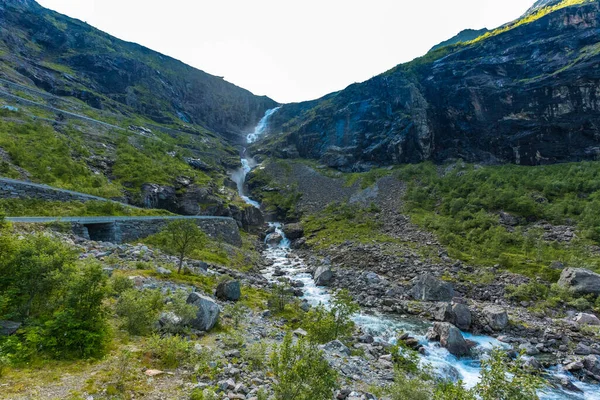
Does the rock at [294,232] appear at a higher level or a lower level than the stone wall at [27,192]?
lower

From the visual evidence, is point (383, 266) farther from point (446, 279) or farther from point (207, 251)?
point (207, 251)

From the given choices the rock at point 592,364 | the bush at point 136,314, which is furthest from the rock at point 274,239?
the rock at point 592,364

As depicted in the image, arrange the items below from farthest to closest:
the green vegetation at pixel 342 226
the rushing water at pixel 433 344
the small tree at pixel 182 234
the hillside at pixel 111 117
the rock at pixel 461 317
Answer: the green vegetation at pixel 342 226 → the hillside at pixel 111 117 → the small tree at pixel 182 234 → the rock at pixel 461 317 → the rushing water at pixel 433 344

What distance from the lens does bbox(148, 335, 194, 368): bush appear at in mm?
10398

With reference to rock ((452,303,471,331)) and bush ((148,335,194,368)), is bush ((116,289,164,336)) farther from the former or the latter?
rock ((452,303,471,331))

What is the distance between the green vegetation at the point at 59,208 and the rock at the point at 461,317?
41.6 metres

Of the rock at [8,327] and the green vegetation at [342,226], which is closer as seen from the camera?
the rock at [8,327]

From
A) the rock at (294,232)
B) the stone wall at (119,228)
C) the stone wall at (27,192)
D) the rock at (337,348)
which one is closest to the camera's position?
the rock at (337,348)

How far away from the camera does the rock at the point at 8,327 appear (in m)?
9.11

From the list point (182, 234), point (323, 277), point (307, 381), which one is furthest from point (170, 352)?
point (323, 277)

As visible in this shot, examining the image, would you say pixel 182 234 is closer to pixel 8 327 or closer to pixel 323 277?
pixel 8 327

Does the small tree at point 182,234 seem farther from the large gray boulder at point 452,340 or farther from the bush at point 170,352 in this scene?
the large gray boulder at point 452,340

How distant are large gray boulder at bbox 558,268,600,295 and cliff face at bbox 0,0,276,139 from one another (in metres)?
140

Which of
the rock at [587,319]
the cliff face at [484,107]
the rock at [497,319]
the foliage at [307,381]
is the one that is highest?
the cliff face at [484,107]
